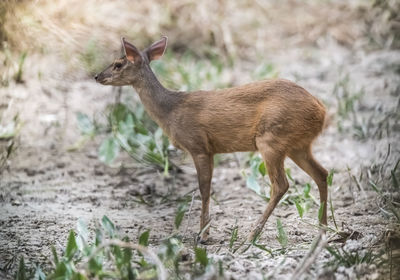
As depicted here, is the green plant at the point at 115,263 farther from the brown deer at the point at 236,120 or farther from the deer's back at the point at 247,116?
the deer's back at the point at 247,116

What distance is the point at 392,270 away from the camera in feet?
13.2

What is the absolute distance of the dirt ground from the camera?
4746mm

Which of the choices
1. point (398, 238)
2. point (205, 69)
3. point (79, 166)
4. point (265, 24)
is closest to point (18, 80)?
point (79, 166)

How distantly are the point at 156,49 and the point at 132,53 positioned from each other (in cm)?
28

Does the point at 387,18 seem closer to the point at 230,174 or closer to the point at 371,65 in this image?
the point at 371,65

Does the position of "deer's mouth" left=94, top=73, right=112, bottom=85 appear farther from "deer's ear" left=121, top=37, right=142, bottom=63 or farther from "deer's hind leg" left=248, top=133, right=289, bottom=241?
"deer's hind leg" left=248, top=133, right=289, bottom=241

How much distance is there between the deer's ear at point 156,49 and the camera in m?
5.66

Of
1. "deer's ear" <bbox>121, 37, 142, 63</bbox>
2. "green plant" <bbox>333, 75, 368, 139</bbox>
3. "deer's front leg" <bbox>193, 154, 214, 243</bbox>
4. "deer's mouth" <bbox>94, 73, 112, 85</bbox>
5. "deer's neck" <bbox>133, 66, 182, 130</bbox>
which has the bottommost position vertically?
"deer's front leg" <bbox>193, 154, 214, 243</bbox>

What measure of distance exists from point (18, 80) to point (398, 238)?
17.0 ft

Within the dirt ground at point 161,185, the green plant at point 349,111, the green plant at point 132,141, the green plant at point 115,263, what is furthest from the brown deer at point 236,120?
the green plant at point 349,111

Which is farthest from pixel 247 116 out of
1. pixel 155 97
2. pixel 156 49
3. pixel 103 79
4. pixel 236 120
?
pixel 103 79

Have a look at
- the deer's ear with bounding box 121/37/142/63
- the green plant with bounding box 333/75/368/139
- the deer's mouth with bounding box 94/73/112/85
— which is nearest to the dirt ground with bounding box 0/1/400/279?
the green plant with bounding box 333/75/368/139

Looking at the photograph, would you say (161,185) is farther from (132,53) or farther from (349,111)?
(349,111)

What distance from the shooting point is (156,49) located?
5.70m
